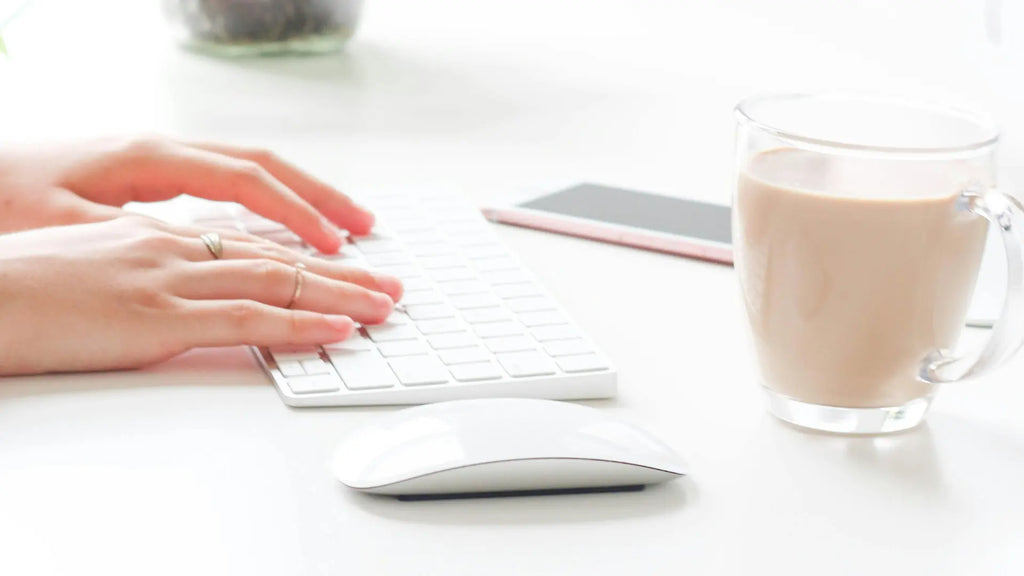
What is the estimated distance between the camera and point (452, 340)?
0.78 m

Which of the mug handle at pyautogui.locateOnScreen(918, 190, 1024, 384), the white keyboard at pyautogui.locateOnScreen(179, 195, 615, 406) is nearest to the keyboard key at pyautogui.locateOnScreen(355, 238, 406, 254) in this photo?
the white keyboard at pyautogui.locateOnScreen(179, 195, 615, 406)

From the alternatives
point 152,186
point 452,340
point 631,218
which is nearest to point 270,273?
point 452,340

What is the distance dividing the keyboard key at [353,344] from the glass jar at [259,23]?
0.89 metres

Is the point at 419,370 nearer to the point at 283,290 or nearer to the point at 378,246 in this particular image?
the point at 283,290

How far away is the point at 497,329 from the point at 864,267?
0.23m

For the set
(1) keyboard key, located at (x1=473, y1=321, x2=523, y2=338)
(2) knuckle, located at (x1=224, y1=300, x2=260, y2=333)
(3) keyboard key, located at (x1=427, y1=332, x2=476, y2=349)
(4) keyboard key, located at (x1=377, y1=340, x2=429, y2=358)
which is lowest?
(1) keyboard key, located at (x1=473, y1=321, x2=523, y2=338)

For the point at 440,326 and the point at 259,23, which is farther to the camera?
the point at 259,23

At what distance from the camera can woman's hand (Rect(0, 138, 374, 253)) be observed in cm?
94

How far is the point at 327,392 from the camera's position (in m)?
0.72

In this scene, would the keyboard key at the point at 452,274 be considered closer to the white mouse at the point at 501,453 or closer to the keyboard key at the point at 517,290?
the keyboard key at the point at 517,290

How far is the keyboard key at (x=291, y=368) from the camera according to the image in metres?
0.74

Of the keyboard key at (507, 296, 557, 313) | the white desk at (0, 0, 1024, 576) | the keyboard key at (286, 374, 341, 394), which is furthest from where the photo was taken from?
the keyboard key at (507, 296, 557, 313)

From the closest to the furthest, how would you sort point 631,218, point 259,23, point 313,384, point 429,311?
point 313,384
point 429,311
point 631,218
point 259,23

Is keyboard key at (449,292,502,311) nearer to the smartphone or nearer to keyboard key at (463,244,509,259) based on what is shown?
keyboard key at (463,244,509,259)
